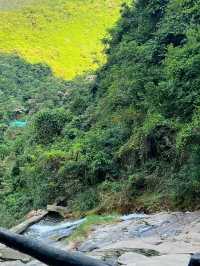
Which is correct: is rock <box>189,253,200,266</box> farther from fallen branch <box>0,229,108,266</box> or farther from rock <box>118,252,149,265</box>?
rock <box>118,252,149,265</box>

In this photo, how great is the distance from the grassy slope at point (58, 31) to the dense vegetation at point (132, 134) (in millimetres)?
35643

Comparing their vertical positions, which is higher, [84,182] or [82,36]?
[82,36]

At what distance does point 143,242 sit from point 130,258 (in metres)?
2.01

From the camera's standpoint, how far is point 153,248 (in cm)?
775

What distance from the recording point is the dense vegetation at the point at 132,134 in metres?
14.3

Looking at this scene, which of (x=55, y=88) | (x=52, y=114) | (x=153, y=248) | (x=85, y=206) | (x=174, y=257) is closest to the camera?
(x=174, y=257)

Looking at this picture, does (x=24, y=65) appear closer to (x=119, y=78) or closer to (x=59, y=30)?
(x=59, y=30)

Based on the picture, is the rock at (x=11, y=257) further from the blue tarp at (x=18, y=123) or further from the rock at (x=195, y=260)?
the blue tarp at (x=18, y=123)

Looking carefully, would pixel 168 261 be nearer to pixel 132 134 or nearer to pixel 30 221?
pixel 30 221

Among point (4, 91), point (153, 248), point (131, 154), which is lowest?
point (153, 248)

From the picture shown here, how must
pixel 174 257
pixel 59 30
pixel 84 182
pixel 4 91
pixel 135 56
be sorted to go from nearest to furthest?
pixel 174 257 → pixel 84 182 → pixel 135 56 → pixel 4 91 → pixel 59 30

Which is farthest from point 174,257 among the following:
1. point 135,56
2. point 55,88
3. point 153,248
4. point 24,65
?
point 24,65

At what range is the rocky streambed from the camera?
21.5 ft

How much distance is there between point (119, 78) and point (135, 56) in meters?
1.14
